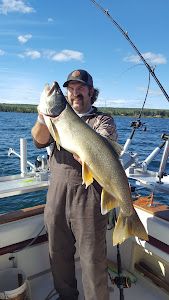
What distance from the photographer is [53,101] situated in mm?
2410

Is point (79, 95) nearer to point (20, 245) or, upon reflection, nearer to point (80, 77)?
point (80, 77)

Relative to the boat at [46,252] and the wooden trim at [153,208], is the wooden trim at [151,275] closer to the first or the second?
the boat at [46,252]

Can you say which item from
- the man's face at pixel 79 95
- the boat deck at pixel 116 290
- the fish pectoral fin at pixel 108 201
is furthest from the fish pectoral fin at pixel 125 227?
the boat deck at pixel 116 290

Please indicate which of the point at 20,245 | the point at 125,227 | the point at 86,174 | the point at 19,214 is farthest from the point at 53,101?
the point at 20,245

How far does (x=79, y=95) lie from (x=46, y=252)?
6.90 feet

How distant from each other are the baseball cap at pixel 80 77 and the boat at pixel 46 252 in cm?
125

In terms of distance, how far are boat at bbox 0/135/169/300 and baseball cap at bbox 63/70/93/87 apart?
1255 mm

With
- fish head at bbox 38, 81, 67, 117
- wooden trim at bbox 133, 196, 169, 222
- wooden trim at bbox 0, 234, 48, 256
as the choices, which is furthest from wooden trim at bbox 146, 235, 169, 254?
fish head at bbox 38, 81, 67, 117

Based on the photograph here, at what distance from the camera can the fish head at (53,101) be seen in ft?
7.91

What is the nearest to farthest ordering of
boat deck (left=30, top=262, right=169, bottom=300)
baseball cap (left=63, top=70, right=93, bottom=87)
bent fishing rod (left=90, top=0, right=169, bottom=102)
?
baseball cap (left=63, top=70, right=93, bottom=87) < boat deck (left=30, top=262, right=169, bottom=300) < bent fishing rod (left=90, top=0, right=169, bottom=102)

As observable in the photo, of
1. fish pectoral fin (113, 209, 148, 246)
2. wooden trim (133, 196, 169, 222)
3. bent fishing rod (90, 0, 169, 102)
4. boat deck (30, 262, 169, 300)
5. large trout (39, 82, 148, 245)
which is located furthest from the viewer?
bent fishing rod (90, 0, 169, 102)

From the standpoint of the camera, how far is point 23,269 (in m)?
3.90

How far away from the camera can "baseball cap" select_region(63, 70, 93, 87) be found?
Result: 10.5 ft

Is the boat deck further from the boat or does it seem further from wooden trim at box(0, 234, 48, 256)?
wooden trim at box(0, 234, 48, 256)
